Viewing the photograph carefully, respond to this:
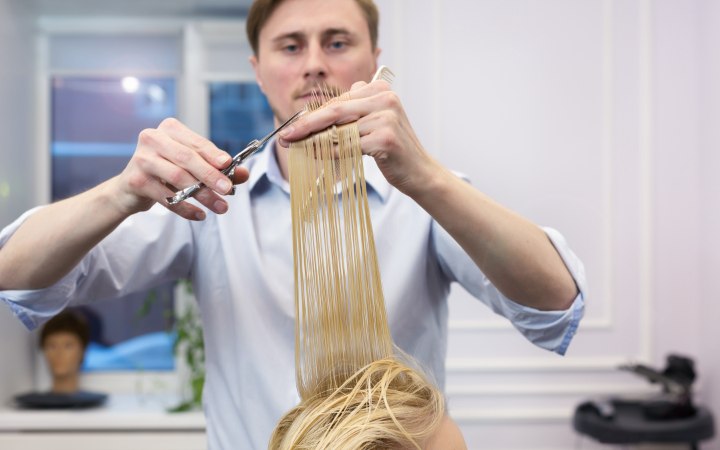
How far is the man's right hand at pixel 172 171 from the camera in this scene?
93 cm

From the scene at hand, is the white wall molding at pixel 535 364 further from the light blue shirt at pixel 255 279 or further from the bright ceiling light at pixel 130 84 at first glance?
the bright ceiling light at pixel 130 84

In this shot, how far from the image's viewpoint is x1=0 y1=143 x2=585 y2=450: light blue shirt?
1219 mm

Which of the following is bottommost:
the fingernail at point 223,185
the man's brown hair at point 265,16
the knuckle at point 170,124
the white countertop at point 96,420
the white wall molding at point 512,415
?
the white countertop at point 96,420

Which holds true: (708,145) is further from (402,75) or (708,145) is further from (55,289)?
(55,289)

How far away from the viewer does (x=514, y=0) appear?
105 inches

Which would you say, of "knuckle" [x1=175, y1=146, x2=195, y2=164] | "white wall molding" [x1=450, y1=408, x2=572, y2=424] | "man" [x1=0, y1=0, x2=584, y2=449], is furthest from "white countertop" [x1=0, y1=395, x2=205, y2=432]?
"knuckle" [x1=175, y1=146, x2=195, y2=164]

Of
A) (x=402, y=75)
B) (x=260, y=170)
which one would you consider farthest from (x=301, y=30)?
(x=402, y=75)

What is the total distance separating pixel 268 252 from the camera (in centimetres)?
129

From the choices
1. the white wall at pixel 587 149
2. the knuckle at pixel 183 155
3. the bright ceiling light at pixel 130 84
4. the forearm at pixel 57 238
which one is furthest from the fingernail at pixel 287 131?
the bright ceiling light at pixel 130 84

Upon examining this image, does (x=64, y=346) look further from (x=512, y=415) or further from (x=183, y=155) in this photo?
(x=183, y=155)

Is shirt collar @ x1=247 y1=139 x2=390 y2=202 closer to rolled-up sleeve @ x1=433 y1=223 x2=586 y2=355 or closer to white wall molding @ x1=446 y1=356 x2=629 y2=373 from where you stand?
rolled-up sleeve @ x1=433 y1=223 x2=586 y2=355

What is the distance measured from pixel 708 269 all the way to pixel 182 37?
224cm

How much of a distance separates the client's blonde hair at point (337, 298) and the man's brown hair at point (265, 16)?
395 mm

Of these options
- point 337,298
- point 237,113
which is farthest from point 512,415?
point 337,298
